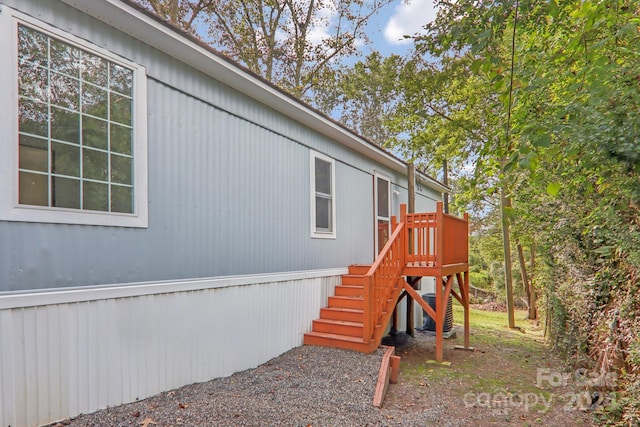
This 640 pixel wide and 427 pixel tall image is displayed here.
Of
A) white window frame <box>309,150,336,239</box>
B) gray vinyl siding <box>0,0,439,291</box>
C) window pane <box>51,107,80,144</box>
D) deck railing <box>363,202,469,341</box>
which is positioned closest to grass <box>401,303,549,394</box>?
deck railing <box>363,202,469,341</box>

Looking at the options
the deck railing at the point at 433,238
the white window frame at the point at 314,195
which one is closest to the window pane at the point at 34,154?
the white window frame at the point at 314,195

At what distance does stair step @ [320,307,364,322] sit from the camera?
5.97m

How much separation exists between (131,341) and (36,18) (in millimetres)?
2919

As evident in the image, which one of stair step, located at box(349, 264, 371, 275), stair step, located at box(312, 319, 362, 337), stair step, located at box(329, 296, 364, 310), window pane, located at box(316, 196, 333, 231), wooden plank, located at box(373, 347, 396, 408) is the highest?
window pane, located at box(316, 196, 333, 231)

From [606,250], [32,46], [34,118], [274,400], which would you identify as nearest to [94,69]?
[32,46]

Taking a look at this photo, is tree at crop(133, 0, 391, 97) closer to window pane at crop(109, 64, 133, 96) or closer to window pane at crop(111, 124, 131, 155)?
window pane at crop(109, 64, 133, 96)

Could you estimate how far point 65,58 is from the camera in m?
3.11

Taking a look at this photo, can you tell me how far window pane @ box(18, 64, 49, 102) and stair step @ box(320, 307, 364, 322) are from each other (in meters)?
4.91

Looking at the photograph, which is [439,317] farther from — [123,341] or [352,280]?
[123,341]

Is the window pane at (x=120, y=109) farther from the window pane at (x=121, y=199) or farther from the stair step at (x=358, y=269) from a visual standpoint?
the stair step at (x=358, y=269)

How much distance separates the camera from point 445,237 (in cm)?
652

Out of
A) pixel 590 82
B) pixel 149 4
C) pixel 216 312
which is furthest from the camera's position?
pixel 149 4

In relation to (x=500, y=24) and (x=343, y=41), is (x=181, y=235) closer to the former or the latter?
(x=500, y=24)

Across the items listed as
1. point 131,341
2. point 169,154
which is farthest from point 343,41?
point 131,341
